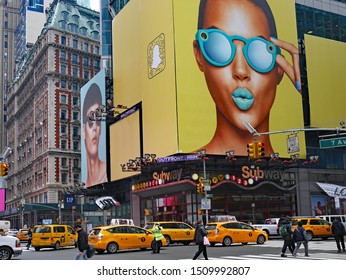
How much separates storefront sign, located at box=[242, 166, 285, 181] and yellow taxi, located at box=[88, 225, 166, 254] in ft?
78.5

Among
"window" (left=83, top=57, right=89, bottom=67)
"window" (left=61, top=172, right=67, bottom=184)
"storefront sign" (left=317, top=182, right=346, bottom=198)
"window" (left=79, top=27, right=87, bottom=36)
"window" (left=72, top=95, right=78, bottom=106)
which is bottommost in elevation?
"storefront sign" (left=317, top=182, right=346, bottom=198)

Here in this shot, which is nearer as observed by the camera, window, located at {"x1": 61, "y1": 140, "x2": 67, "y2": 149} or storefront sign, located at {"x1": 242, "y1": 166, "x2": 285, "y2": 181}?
storefront sign, located at {"x1": 242, "y1": 166, "x2": 285, "y2": 181}

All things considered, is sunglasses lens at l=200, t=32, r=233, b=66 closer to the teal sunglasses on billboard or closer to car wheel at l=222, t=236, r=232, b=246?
the teal sunglasses on billboard

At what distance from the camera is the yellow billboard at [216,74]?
167ft

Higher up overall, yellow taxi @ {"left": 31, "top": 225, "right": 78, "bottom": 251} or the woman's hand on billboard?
the woman's hand on billboard

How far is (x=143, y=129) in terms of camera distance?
57.6 m

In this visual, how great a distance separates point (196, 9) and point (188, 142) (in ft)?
47.5

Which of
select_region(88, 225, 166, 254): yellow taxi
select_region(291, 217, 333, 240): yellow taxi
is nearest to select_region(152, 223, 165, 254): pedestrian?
select_region(88, 225, 166, 254): yellow taxi

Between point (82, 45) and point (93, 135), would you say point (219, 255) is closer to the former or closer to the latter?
point (93, 135)

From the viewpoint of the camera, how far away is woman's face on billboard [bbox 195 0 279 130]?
172 ft

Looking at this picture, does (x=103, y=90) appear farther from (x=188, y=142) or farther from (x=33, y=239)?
(x=33, y=239)

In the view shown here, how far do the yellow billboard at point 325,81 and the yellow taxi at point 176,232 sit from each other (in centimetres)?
2987

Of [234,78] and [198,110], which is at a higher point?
[234,78]

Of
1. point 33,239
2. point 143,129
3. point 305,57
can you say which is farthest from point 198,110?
point 33,239
